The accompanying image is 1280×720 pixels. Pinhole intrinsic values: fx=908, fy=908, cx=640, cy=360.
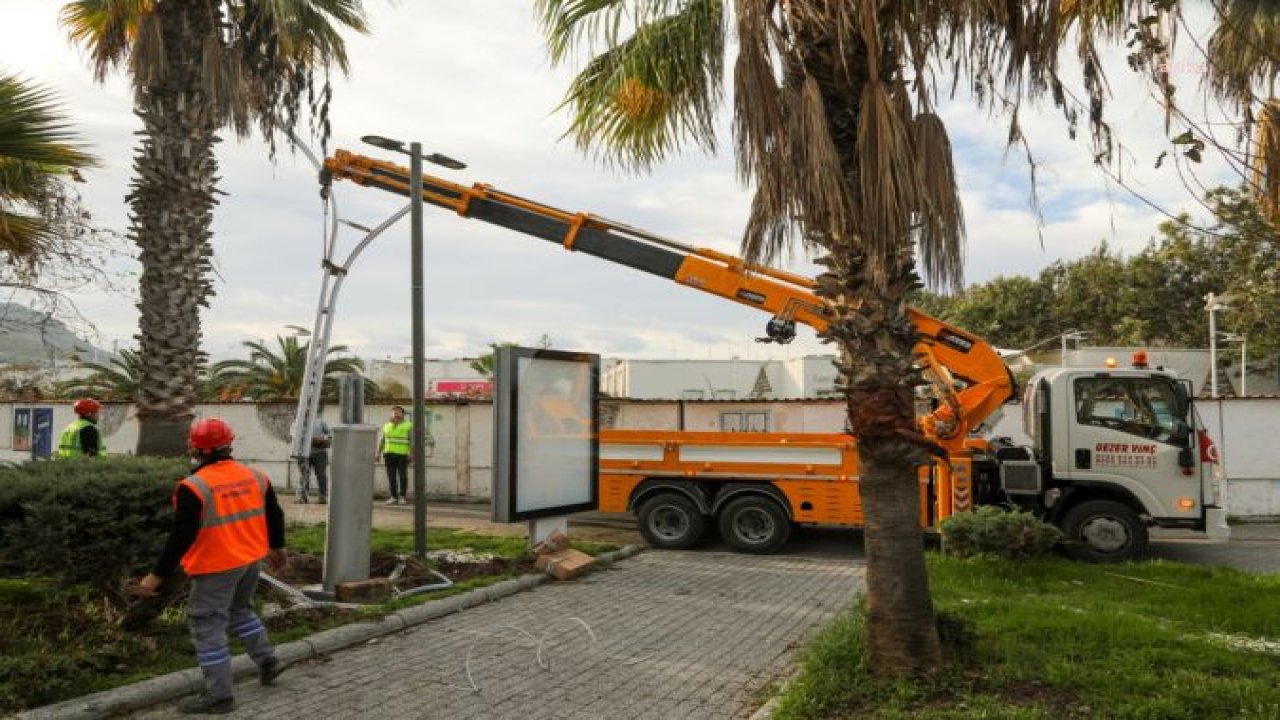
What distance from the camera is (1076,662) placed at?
5496 millimetres

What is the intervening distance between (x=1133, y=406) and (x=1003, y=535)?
3.09 meters

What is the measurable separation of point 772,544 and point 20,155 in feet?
28.6

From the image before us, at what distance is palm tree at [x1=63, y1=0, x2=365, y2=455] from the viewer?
868 centimetres

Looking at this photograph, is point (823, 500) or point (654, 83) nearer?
point (654, 83)

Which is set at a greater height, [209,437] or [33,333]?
[33,333]

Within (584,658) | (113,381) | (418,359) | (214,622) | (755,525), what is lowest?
(584,658)

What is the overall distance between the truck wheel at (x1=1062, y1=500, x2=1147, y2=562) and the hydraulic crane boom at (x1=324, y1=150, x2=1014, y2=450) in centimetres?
151

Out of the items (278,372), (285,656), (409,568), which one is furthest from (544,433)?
(278,372)

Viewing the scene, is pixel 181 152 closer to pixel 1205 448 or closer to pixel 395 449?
pixel 395 449

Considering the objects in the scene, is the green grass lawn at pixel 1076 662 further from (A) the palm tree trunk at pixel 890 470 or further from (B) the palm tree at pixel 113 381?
(B) the palm tree at pixel 113 381

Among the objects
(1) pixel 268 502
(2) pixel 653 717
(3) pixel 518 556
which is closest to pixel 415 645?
(1) pixel 268 502

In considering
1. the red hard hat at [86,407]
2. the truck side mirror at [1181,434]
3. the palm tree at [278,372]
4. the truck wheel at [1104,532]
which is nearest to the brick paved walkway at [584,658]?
the truck wheel at [1104,532]

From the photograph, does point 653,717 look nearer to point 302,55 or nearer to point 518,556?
point 518,556

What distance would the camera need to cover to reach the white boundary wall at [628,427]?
49.0 ft
